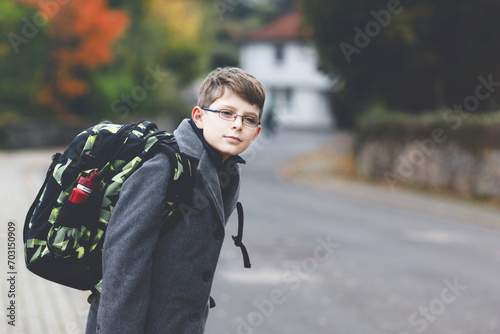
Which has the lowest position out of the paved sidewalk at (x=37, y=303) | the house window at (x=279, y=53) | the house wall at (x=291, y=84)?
the house wall at (x=291, y=84)

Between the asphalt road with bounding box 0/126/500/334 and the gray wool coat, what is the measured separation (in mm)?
3065

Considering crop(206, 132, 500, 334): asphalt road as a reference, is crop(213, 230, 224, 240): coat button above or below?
above

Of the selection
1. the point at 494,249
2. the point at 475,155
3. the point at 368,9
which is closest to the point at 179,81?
the point at 368,9

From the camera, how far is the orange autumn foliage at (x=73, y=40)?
25.7 m

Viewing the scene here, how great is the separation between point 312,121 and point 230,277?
137 ft

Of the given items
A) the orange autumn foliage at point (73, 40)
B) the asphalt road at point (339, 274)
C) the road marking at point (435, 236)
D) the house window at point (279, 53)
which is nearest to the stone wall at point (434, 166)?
the asphalt road at point (339, 274)

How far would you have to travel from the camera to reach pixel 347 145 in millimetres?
30312

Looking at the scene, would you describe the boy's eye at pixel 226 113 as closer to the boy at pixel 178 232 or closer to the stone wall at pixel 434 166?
the boy at pixel 178 232

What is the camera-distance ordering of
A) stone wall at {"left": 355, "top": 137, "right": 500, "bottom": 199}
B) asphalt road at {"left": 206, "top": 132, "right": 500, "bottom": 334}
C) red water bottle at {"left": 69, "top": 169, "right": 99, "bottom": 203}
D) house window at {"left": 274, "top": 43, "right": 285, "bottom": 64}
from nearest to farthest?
red water bottle at {"left": 69, "top": 169, "right": 99, "bottom": 203} → asphalt road at {"left": 206, "top": 132, "right": 500, "bottom": 334} → stone wall at {"left": 355, "top": 137, "right": 500, "bottom": 199} → house window at {"left": 274, "top": 43, "right": 285, "bottom": 64}

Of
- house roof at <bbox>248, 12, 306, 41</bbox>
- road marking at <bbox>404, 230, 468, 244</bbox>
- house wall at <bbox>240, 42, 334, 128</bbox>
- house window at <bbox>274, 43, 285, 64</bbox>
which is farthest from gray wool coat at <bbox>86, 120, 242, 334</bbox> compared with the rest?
house window at <bbox>274, 43, 285, 64</bbox>

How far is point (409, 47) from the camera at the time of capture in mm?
17875

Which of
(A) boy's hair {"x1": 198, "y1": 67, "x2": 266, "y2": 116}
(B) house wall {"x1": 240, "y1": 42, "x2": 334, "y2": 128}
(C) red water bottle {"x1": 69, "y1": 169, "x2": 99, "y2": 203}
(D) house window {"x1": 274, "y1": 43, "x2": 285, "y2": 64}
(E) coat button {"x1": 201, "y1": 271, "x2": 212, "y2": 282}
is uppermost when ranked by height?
(A) boy's hair {"x1": 198, "y1": 67, "x2": 266, "y2": 116}

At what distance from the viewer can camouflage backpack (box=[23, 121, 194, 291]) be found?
7.07 feet

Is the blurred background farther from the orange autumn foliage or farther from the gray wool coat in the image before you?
the gray wool coat
